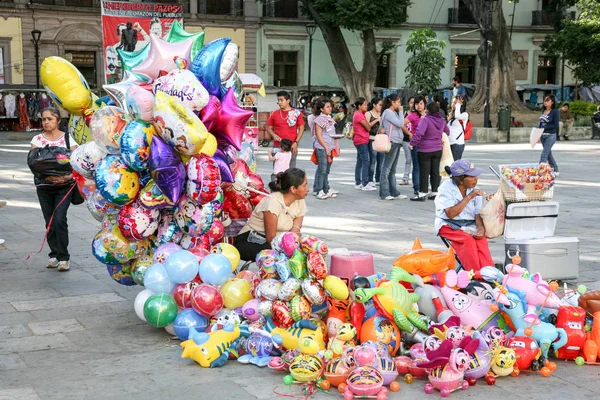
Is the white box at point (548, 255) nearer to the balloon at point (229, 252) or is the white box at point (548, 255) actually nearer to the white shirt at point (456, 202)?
the white shirt at point (456, 202)

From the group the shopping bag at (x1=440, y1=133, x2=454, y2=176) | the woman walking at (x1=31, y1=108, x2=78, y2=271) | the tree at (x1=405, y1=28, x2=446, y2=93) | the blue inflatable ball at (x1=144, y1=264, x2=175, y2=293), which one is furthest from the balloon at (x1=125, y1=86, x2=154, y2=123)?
the tree at (x1=405, y1=28, x2=446, y2=93)

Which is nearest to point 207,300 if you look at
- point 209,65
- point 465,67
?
point 209,65

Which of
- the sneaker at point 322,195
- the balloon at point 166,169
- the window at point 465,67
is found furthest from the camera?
the window at point 465,67

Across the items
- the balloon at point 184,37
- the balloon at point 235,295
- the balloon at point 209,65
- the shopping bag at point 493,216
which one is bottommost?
the balloon at point 235,295

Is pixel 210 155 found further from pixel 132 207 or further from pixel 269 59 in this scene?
pixel 269 59

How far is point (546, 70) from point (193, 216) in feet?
149

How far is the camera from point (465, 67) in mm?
47250

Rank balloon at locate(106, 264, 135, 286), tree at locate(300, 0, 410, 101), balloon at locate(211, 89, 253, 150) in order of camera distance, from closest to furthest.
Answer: balloon at locate(211, 89, 253, 150), balloon at locate(106, 264, 135, 286), tree at locate(300, 0, 410, 101)

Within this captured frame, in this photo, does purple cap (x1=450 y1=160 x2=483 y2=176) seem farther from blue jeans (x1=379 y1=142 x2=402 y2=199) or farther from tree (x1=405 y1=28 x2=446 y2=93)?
tree (x1=405 y1=28 x2=446 y2=93)

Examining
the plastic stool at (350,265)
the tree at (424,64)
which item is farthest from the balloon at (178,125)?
the tree at (424,64)

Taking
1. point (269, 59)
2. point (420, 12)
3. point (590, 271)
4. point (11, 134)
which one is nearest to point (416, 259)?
point (590, 271)

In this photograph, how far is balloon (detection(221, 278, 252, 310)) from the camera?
18.9 feet

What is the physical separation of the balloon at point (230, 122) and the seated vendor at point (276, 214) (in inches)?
20.1

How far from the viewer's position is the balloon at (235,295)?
227 inches
